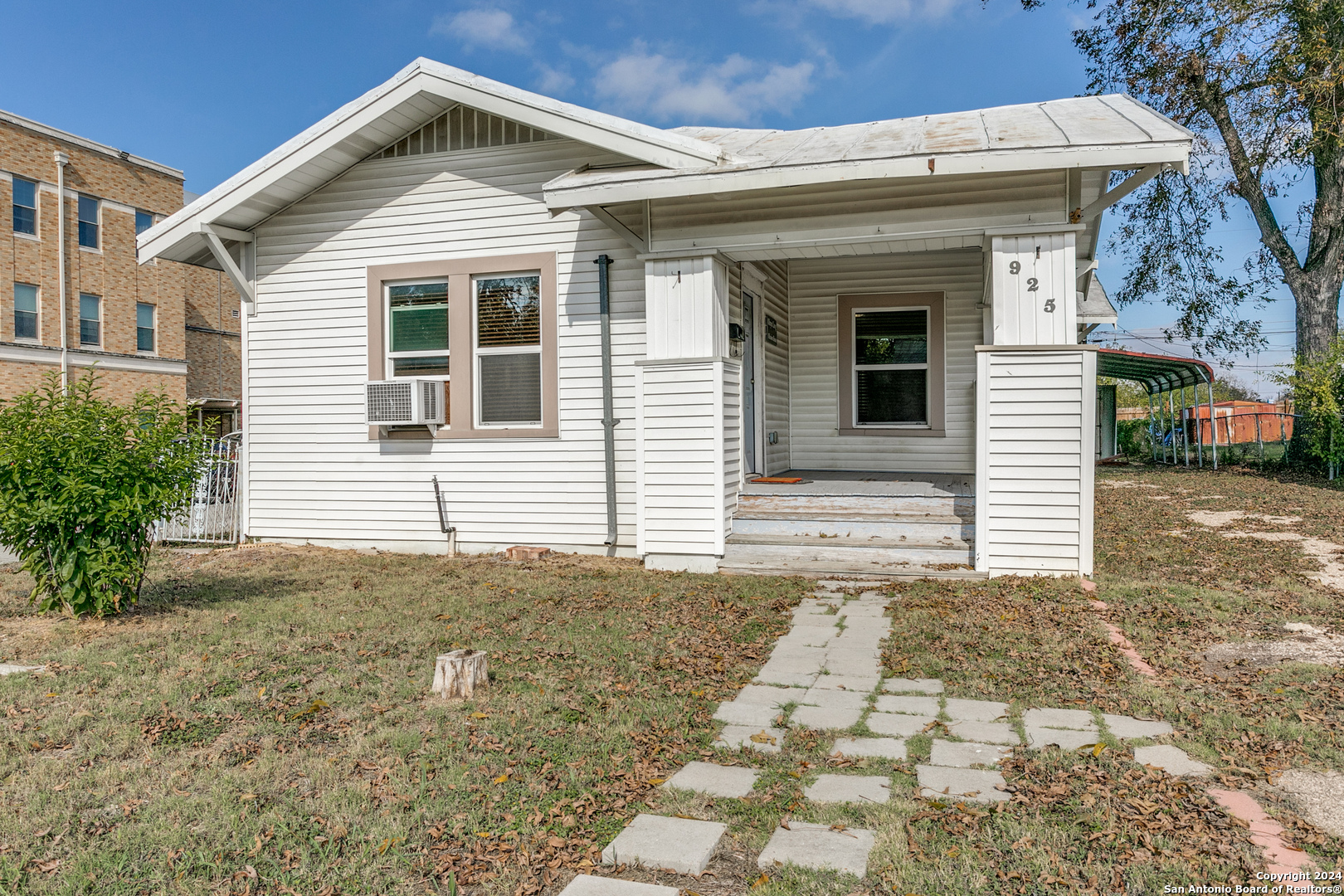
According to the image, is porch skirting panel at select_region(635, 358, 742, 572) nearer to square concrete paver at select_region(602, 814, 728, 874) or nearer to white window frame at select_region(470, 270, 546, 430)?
white window frame at select_region(470, 270, 546, 430)

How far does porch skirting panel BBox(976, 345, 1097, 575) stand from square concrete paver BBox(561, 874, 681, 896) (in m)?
4.85

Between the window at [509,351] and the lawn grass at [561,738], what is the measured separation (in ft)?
7.91

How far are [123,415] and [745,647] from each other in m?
4.41

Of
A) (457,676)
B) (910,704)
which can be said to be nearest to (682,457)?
(457,676)

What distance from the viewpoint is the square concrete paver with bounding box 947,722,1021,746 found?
11.2 ft

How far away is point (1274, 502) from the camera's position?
34.9ft

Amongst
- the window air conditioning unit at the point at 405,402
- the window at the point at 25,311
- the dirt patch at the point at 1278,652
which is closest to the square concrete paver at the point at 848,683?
the dirt patch at the point at 1278,652

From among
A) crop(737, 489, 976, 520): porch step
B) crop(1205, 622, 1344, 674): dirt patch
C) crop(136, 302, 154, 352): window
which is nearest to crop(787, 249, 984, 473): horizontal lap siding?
crop(737, 489, 976, 520): porch step

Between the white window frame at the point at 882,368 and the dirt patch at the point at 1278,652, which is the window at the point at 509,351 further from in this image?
the dirt patch at the point at 1278,652

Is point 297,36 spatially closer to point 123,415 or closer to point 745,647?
point 123,415

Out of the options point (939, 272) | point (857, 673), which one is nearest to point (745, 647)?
point (857, 673)

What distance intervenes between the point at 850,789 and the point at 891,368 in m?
8.04

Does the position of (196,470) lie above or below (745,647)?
above

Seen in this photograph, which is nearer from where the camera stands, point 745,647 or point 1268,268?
point 745,647
